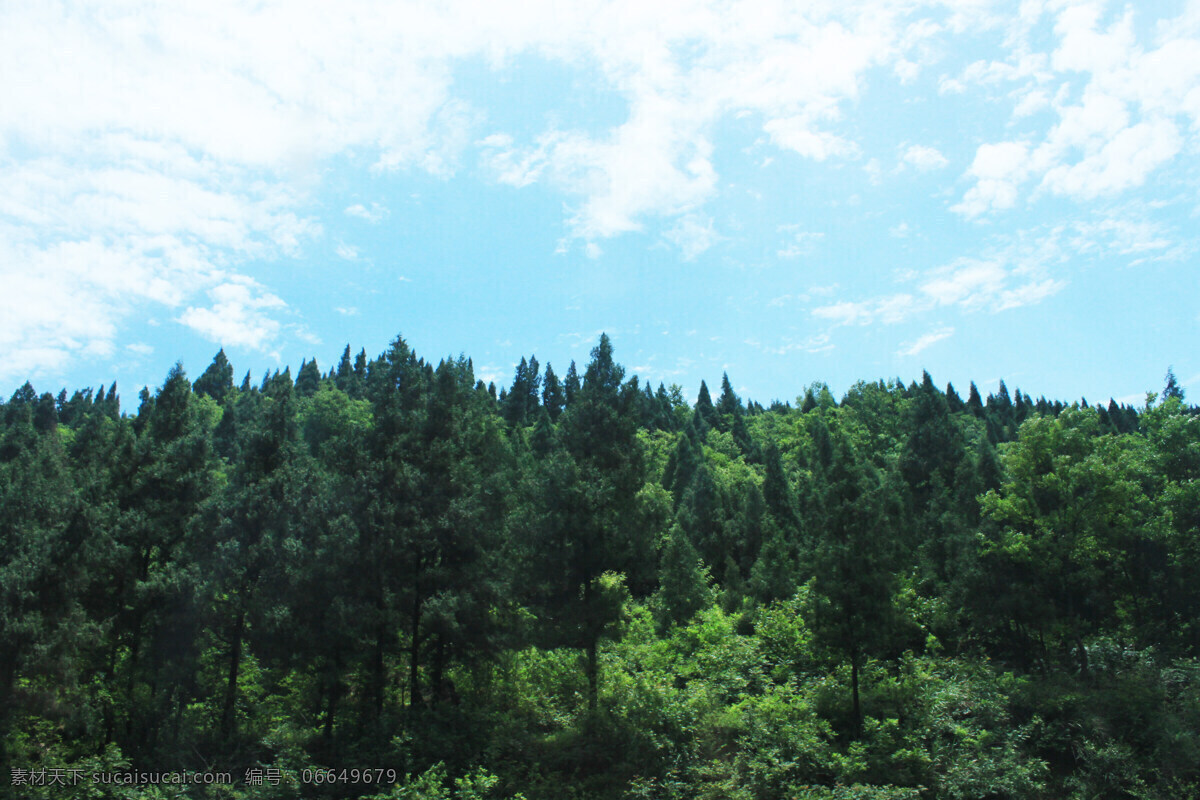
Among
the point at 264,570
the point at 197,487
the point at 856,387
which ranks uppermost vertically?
the point at 856,387

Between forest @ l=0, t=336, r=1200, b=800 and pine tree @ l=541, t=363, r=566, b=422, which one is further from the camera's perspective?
pine tree @ l=541, t=363, r=566, b=422

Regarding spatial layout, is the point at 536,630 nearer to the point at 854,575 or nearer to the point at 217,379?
the point at 854,575

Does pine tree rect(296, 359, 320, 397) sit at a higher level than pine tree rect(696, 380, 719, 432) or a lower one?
higher

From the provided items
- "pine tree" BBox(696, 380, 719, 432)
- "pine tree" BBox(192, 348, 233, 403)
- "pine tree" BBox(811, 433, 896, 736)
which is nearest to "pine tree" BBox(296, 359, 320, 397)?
"pine tree" BBox(192, 348, 233, 403)

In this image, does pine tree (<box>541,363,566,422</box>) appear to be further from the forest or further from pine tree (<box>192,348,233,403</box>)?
the forest

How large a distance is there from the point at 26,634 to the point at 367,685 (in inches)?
371

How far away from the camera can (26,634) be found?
18.2 m

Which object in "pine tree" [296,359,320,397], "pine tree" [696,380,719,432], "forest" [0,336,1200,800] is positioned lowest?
"forest" [0,336,1200,800]

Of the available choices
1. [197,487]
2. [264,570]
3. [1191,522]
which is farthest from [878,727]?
[197,487]

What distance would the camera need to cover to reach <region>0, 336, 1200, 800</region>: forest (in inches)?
685

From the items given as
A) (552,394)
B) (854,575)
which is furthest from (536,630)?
(552,394)

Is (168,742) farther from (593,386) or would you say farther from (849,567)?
(849,567)

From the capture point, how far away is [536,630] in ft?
68.5

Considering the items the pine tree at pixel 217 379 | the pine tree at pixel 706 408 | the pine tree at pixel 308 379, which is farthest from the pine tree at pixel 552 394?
the pine tree at pixel 217 379
